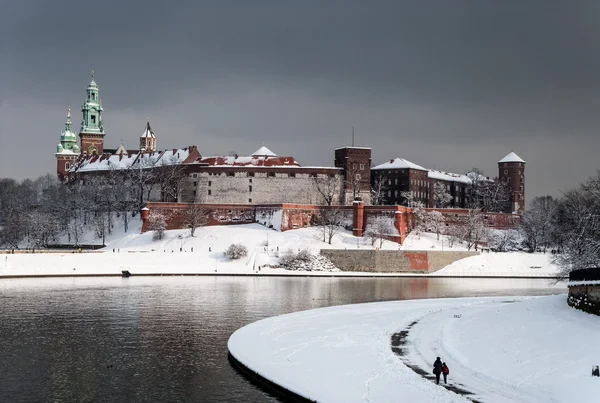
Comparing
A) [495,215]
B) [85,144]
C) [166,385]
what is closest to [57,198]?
[85,144]

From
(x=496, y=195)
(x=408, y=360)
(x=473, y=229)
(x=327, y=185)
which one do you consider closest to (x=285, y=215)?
(x=327, y=185)

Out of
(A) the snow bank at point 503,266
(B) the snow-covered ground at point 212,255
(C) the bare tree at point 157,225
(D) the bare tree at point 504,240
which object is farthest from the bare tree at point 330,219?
(D) the bare tree at point 504,240

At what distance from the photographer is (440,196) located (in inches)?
4094

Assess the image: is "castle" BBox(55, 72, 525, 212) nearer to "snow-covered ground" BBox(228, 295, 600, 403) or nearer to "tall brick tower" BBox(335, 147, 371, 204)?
"tall brick tower" BBox(335, 147, 371, 204)

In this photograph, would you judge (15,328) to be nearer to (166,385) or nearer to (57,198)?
(166,385)

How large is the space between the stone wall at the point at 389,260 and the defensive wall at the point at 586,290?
38.9 metres

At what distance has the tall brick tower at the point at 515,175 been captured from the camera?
352ft

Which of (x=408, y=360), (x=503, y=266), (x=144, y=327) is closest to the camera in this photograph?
(x=408, y=360)

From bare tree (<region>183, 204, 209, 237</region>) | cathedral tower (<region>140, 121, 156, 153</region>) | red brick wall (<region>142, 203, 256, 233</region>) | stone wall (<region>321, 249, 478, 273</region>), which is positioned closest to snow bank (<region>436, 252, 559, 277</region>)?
stone wall (<region>321, 249, 478, 273</region>)

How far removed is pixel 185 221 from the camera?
78438mm

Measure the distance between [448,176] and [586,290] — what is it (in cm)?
8627

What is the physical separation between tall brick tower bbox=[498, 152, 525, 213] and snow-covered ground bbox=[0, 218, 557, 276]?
32434 millimetres

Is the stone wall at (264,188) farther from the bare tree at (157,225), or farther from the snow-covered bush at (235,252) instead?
the snow-covered bush at (235,252)

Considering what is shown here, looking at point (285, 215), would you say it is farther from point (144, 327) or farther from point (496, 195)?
point (144, 327)
